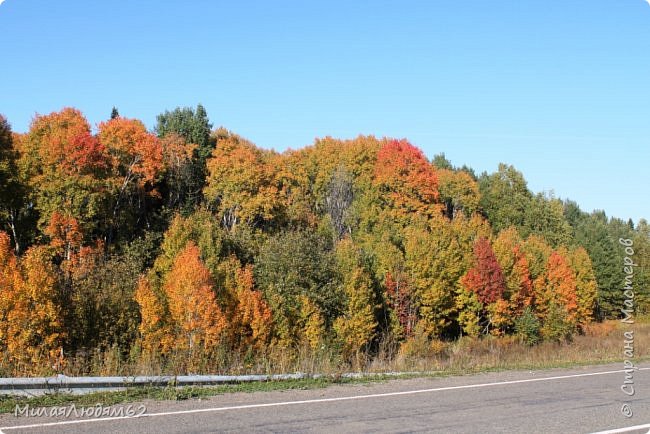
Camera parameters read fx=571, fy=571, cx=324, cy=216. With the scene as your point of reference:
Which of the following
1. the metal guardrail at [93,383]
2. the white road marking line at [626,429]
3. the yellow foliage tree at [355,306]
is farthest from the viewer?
the yellow foliage tree at [355,306]

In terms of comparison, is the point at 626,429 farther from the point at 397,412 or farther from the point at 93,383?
the point at 93,383

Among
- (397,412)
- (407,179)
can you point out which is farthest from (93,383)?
(407,179)

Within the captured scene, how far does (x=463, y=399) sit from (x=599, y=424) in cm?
246

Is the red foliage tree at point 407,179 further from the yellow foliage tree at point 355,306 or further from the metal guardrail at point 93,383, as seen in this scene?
the metal guardrail at point 93,383

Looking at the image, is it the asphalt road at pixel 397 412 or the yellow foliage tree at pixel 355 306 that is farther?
the yellow foliage tree at pixel 355 306

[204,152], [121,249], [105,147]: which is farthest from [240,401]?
[204,152]

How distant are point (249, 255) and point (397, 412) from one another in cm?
4038

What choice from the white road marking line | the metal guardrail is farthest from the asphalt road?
the metal guardrail

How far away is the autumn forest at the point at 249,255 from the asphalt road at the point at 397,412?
10.9m

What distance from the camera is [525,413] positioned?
9.58 meters

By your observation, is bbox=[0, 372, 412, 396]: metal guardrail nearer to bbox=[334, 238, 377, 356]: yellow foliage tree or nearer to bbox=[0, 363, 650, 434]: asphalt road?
bbox=[0, 363, 650, 434]: asphalt road

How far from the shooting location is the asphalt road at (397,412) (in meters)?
7.93

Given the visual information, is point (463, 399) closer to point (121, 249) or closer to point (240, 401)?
point (240, 401)

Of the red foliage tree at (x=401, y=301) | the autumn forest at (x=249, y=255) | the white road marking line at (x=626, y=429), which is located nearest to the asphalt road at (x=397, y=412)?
the white road marking line at (x=626, y=429)
